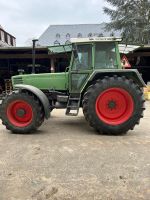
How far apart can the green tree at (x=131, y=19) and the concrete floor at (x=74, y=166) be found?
21707mm

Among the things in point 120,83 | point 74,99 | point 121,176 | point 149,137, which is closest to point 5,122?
point 74,99

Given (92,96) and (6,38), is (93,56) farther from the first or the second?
(6,38)

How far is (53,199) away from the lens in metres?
3.74

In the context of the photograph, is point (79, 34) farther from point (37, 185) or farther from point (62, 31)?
point (37, 185)

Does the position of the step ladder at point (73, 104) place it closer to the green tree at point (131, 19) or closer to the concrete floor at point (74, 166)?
the concrete floor at point (74, 166)

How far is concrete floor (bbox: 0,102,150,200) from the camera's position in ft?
12.9

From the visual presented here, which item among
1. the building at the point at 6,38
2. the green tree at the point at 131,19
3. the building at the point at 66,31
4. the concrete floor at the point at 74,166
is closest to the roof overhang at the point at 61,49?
the concrete floor at the point at 74,166

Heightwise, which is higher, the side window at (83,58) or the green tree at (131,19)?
the green tree at (131,19)

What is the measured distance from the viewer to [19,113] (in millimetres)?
7262

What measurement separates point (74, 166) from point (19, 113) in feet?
9.17

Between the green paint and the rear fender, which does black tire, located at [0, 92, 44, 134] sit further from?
the rear fender

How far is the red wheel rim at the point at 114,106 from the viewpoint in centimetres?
708

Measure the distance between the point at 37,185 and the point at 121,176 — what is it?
1140mm

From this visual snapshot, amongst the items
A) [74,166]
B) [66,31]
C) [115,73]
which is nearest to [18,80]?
[115,73]
